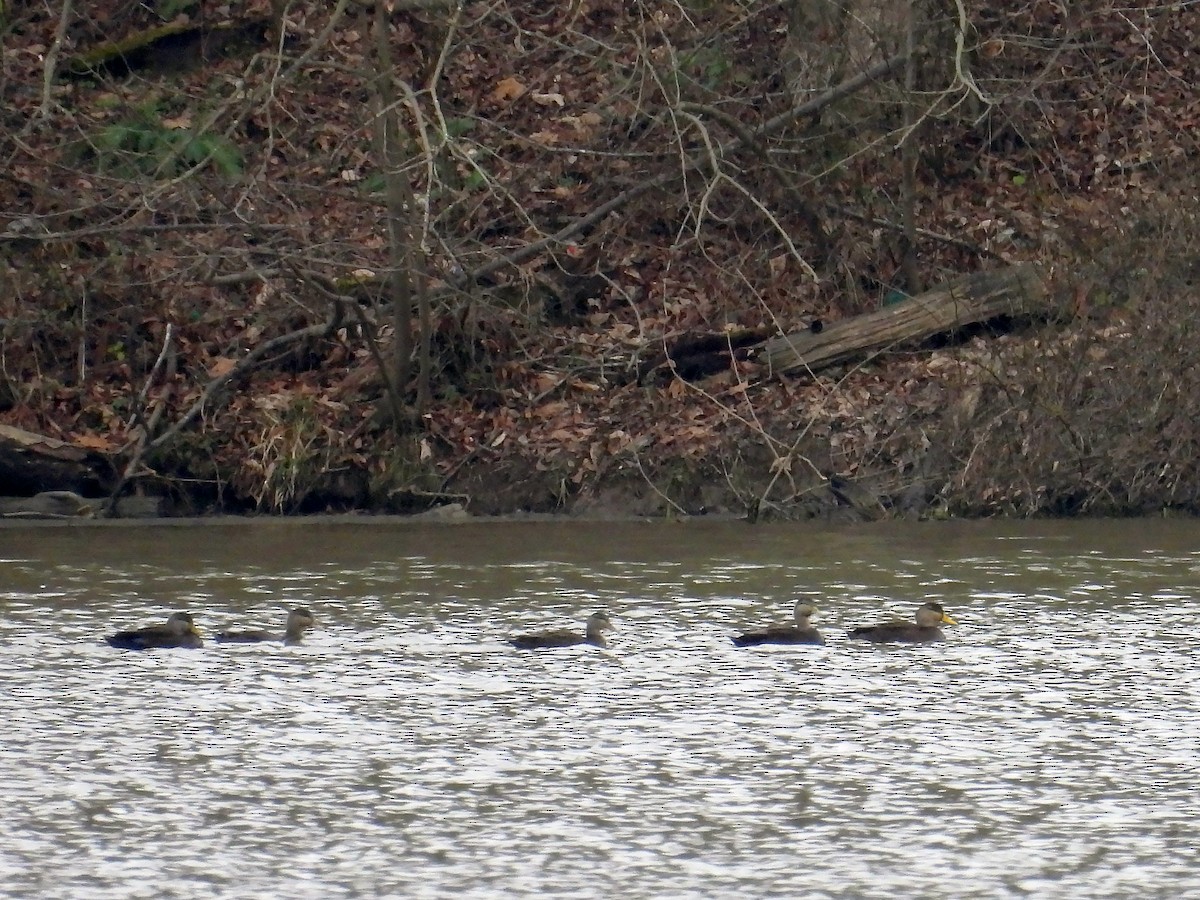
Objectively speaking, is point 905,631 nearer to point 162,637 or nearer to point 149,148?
point 162,637

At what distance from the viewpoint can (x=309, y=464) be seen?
1373cm

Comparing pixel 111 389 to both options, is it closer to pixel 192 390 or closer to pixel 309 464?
pixel 192 390

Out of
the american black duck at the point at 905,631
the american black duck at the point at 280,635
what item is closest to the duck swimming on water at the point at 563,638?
the american black duck at the point at 280,635

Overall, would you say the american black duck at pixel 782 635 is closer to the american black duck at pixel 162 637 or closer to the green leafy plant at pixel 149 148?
the american black duck at pixel 162 637

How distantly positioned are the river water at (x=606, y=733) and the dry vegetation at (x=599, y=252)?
2.55 metres

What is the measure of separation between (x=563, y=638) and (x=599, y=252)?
27.1 feet

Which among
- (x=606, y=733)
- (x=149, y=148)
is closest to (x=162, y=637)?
(x=606, y=733)

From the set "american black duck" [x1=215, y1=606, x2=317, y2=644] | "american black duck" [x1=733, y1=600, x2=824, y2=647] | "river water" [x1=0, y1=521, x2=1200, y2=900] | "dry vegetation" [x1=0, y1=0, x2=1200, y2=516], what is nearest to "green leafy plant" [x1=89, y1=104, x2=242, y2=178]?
"dry vegetation" [x1=0, y1=0, x2=1200, y2=516]

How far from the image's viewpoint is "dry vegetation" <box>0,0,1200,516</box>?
1347 centimetres

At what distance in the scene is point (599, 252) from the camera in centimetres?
1622

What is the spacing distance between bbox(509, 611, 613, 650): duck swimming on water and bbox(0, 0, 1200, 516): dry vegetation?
15.5ft

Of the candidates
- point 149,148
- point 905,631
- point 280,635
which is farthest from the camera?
point 149,148

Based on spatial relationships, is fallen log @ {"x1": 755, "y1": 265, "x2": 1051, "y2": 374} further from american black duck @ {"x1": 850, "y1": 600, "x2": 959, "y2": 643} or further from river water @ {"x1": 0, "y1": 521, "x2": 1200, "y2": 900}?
american black duck @ {"x1": 850, "y1": 600, "x2": 959, "y2": 643}

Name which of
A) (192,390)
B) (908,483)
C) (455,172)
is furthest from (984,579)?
(455,172)
